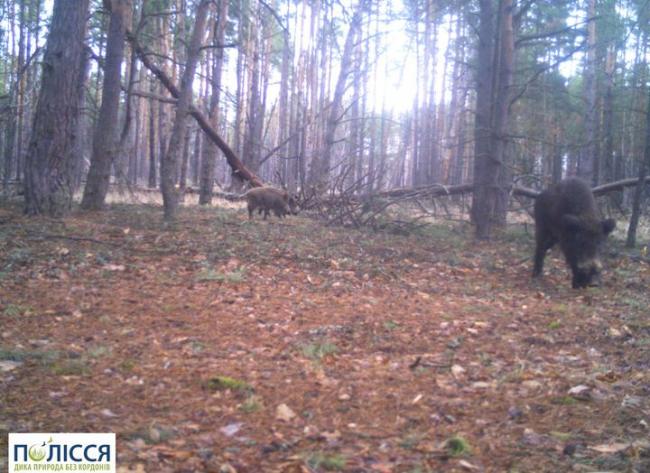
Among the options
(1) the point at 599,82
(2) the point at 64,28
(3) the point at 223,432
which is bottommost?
A: (3) the point at 223,432

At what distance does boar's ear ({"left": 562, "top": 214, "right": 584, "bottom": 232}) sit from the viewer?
9.58 meters

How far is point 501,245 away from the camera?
13453 millimetres

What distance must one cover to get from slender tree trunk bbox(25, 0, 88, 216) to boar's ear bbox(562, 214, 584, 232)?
27.9 feet

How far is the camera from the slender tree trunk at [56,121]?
11.0m

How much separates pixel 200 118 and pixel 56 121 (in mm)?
5737

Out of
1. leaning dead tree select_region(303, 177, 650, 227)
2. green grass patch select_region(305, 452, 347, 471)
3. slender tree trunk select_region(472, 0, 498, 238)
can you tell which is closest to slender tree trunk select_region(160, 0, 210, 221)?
leaning dead tree select_region(303, 177, 650, 227)

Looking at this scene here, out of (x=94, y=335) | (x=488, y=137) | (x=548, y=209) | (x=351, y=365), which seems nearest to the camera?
(x=351, y=365)

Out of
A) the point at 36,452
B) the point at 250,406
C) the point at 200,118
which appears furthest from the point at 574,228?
the point at 200,118

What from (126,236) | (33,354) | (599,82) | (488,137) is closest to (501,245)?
(488,137)

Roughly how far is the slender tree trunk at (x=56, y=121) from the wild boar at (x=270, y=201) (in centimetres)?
587

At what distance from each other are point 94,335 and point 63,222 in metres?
5.71

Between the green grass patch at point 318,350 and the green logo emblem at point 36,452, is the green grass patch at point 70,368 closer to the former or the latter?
the green logo emblem at point 36,452

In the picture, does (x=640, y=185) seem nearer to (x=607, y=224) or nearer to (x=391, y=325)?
(x=607, y=224)

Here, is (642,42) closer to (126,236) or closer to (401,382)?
(126,236)
